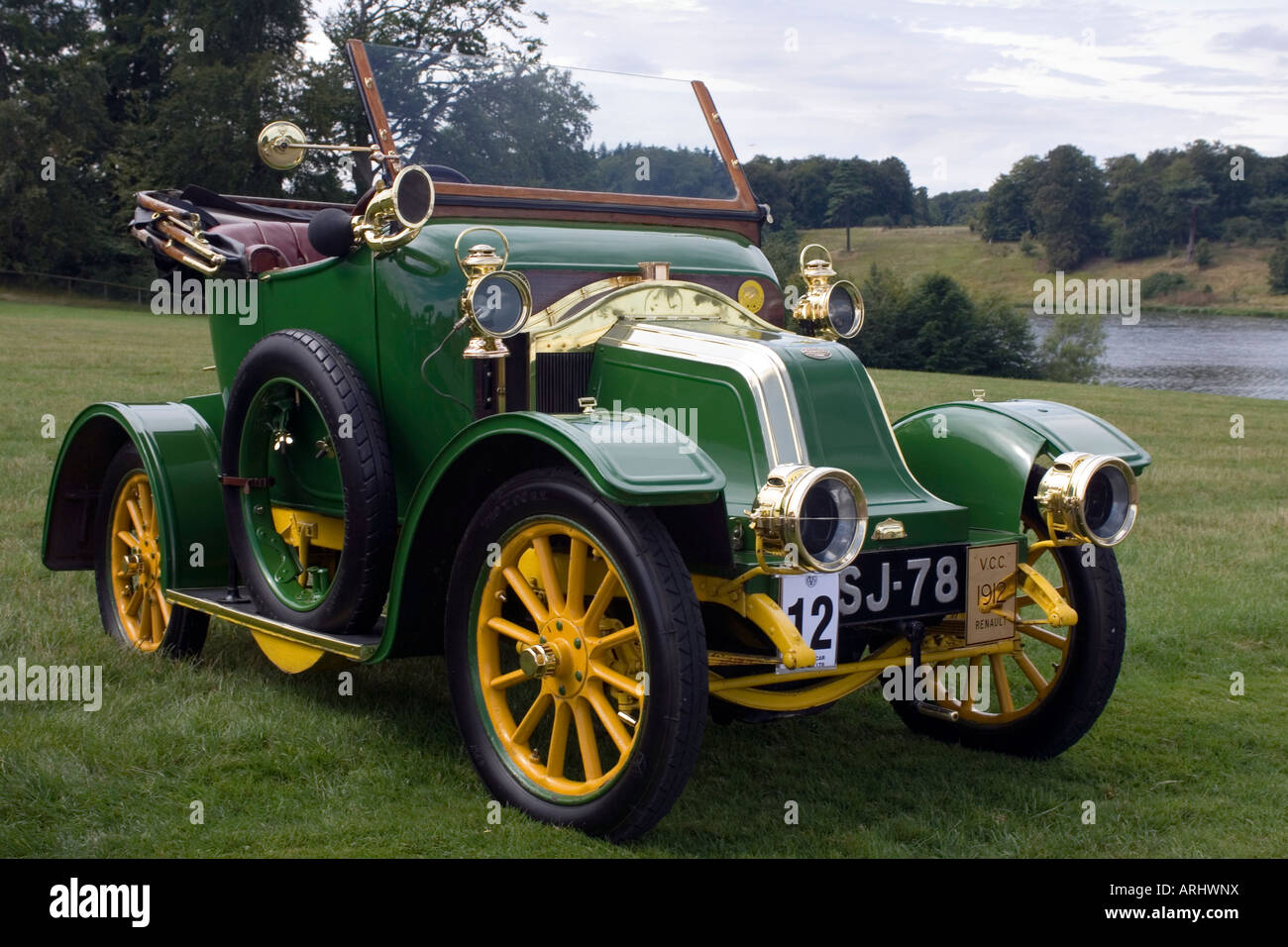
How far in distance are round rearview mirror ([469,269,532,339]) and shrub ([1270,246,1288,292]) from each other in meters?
35.6

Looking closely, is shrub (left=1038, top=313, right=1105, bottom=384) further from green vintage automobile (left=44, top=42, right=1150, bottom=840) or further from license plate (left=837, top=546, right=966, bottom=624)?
license plate (left=837, top=546, right=966, bottom=624)

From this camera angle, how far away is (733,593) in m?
4.15

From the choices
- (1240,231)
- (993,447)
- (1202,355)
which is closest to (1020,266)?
(1240,231)

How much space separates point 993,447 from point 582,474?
1.67 m

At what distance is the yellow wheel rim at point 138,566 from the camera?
6277 millimetres

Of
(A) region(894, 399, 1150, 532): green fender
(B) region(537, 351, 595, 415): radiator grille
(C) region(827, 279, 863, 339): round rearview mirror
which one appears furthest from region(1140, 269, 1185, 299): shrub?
(B) region(537, 351, 595, 415): radiator grille

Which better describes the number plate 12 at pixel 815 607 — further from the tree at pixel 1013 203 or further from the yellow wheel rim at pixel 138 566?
the tree at pixel 1013 203

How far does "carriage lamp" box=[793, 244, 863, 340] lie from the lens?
5430 mm

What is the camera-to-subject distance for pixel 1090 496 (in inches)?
177

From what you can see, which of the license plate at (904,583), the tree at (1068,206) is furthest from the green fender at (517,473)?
the tree at (1068,206)

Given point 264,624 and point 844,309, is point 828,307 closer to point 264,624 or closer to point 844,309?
point 844,309

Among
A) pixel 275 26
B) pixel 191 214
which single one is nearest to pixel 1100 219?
pixel 275 26

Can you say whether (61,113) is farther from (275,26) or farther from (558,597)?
(558,597)

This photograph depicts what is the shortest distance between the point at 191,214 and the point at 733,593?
3489 mm
